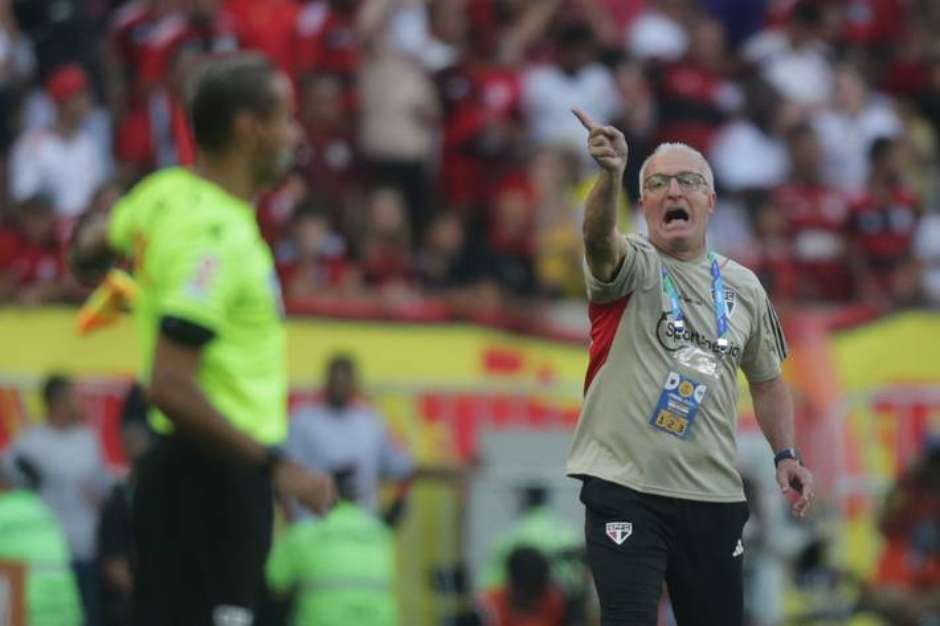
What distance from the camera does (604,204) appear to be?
737 centimetres

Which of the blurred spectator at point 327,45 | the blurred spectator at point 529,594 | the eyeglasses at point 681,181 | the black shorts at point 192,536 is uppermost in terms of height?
the blurred spectator at point 327,45

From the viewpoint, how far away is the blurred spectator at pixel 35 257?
14.6m

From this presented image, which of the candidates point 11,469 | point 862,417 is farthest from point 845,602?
point 11,469

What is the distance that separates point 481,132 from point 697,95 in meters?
2.10

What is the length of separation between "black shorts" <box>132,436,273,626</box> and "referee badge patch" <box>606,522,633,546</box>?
1759mm

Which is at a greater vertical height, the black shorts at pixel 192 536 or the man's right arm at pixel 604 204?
the man's right arm at pixel 604 204

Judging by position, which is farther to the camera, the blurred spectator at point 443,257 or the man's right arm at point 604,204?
Answer: the blurred spectator at point 443,257

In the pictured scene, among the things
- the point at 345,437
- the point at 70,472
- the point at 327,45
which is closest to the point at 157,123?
the point at 327,45

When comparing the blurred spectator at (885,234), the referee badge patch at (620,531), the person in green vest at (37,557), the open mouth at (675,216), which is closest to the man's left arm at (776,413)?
the referee badge patch at (620,531)

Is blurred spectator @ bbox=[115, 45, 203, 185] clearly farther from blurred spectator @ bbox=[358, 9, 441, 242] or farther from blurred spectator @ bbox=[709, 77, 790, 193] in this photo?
blurred spectator @ bbox=[709, 77, 790, 193]

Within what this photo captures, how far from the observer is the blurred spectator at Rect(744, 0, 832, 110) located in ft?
62.7

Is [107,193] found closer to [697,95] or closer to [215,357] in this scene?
[697,95]

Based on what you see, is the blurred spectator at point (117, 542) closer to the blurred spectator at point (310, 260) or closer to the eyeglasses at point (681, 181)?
the blurred spectator at point (310, 260)

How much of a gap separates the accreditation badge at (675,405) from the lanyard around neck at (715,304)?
17 cm
